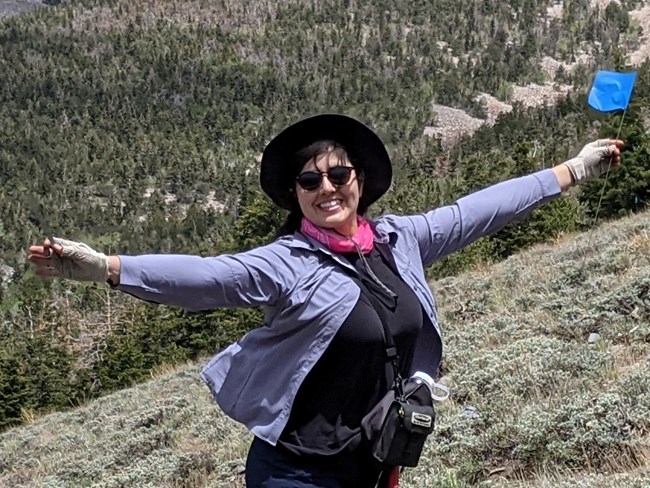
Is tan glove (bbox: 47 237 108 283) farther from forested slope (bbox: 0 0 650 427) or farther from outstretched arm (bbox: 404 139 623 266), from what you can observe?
forested slope (bbox: 0 0 650 427)

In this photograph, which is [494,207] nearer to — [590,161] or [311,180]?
[590,161]

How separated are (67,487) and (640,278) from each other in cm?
562

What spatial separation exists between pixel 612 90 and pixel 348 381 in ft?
11.6

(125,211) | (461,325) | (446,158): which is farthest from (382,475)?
(125,211)

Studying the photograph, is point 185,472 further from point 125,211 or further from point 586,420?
point 125,211

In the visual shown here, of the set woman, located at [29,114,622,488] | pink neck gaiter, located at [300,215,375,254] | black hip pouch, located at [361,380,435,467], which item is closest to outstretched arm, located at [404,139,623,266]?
woman, located at [29,114,622,488]

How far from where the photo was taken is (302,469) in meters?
2.77

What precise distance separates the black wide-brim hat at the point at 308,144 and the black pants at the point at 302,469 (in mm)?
931

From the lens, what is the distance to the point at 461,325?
9.37 m

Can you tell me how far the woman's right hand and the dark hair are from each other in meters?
0.76

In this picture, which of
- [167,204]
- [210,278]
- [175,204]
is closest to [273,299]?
[210,278]

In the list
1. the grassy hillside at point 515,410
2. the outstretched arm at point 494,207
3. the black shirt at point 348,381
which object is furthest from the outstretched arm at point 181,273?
the grassy hillside at point 515,410

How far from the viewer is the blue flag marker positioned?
17.2 ft

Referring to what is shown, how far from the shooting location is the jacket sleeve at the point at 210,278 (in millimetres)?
2494
